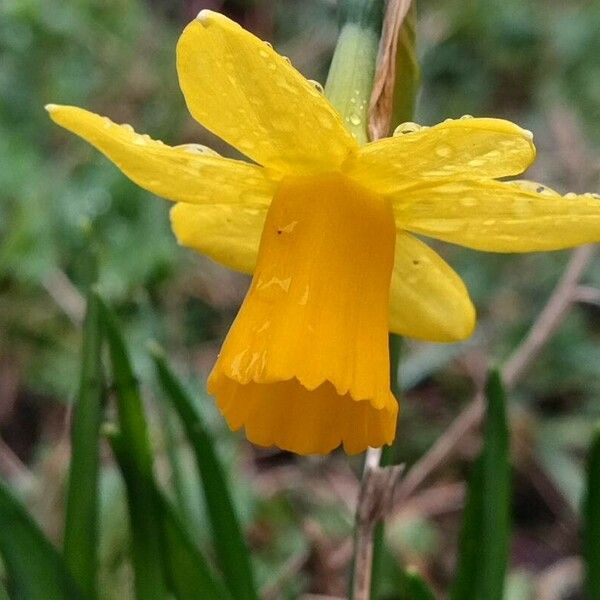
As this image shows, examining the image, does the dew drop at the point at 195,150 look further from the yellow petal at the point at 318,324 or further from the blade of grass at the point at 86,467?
the blade of grass at the point at 86,467

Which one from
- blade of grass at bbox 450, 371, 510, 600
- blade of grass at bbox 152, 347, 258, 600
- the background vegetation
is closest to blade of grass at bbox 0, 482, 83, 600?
blade of grass at bbox 152, 347, 258, 600

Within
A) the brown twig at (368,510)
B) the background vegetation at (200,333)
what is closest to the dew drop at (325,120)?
the brown twig at (368,510)

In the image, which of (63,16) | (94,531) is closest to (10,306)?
(63,16)

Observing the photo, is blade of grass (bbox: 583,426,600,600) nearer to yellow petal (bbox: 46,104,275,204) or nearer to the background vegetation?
yellow petal (bbox: 46,104,275,204)

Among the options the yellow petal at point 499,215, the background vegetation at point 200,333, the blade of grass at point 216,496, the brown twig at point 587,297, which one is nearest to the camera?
the yellow petal at point 499,215

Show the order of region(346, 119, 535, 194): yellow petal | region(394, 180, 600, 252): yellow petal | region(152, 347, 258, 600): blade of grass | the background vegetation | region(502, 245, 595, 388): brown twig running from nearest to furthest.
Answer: region(346, 119, 535, 194): yellow petal
region(394, 180, 600, 252): yellow petal
region(152, 347, 258, 600): blade of grass
region(502, 245, 595, 388): brown twig
the background vegetation

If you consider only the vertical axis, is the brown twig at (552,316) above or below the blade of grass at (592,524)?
above

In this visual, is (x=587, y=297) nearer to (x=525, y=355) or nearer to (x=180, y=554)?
(x=525, y=355)
